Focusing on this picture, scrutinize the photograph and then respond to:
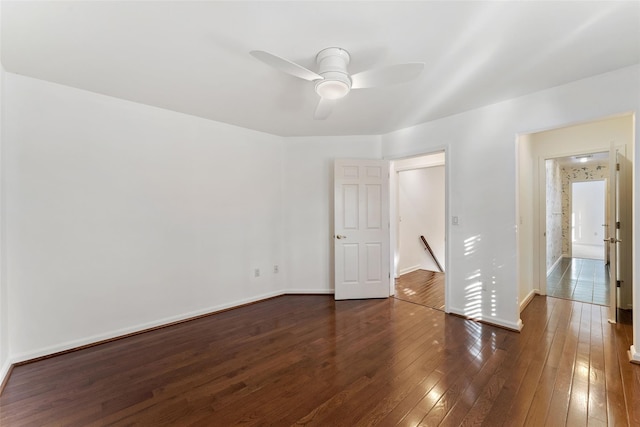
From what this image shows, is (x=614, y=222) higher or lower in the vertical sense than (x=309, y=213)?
lower

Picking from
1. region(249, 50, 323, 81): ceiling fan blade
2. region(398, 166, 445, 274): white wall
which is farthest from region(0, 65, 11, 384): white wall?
region(398, 166, 445, 274): white wall

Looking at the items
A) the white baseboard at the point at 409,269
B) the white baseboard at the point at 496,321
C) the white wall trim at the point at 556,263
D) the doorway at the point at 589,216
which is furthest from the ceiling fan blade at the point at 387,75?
the doorway at the point at 589,216

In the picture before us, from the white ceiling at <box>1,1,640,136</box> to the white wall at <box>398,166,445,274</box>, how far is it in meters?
2.90

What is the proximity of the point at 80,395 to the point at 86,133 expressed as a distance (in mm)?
2290

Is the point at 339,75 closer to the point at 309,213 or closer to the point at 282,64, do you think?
the point at 282,64

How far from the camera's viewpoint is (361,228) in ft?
12.5

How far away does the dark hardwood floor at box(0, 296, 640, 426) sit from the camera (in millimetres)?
1622

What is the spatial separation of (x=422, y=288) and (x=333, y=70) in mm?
3714

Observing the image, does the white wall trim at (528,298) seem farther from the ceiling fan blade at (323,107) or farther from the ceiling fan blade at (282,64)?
the ceiling fan blade at (282,64)

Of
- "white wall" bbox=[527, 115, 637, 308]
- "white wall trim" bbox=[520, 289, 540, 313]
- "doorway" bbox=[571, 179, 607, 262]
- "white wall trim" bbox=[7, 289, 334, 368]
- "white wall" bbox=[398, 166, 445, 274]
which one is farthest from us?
"doorway" bbox=[571, 179, 607, 262]

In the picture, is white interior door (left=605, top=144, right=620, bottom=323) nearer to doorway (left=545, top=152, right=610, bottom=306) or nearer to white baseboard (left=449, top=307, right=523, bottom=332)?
doorway (left=545, top=152, right=610, bottom=306)

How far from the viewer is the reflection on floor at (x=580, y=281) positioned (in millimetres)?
3684

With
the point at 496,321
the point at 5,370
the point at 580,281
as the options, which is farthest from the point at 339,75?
the point at 580,281

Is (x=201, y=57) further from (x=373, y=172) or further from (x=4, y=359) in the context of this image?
(x=4, y=359)
